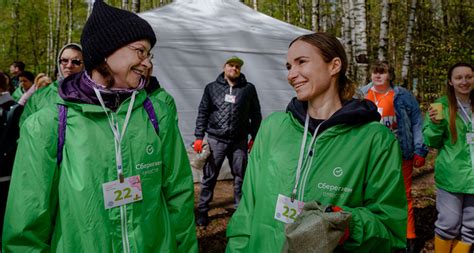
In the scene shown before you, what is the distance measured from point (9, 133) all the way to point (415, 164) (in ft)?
12.7

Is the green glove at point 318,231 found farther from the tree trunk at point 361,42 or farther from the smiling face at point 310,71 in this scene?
the tree trunk at point 361,42

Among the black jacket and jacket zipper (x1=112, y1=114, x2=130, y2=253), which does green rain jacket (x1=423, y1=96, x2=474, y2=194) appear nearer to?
the black jacket

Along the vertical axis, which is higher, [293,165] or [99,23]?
[99,23]

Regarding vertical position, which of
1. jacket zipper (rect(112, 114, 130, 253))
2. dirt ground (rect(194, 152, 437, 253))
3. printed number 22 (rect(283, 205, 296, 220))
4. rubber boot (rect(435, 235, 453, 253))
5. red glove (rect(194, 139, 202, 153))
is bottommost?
dirt ground (rect(194, 152, 437, 253))

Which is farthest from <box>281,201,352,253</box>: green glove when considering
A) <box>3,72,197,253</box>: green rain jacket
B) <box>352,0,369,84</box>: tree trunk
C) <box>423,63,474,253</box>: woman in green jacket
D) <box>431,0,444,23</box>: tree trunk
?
<box>431,0,444,23</box>: tree trunk

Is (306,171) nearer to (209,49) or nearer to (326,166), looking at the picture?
(326,166)

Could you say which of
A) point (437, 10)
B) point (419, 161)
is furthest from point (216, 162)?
point (437, 10)

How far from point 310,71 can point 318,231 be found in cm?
71

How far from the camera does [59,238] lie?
1896mm

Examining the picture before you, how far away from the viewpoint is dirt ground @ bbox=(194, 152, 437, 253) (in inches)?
201

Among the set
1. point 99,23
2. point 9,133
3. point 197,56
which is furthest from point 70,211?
point 197,56

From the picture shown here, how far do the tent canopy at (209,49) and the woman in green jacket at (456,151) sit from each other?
13.9 feet

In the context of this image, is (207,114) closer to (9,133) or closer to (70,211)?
(9,133)

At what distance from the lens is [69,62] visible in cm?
382
